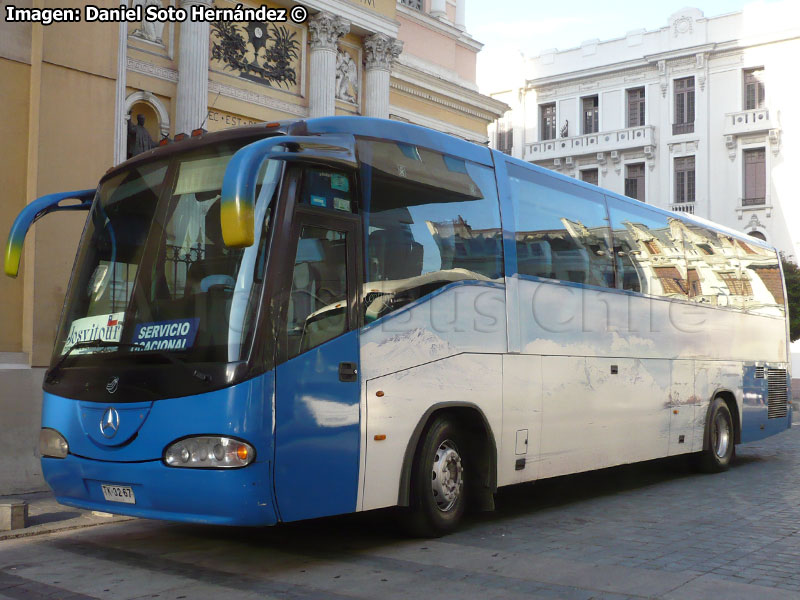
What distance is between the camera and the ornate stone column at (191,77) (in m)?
15.9

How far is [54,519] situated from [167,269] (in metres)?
3.40

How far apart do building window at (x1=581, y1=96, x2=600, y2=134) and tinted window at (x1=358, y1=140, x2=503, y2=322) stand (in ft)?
133

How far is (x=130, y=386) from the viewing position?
256 inches

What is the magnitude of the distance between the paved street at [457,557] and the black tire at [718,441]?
308 cm

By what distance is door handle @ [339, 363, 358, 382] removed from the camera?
6.82 metres

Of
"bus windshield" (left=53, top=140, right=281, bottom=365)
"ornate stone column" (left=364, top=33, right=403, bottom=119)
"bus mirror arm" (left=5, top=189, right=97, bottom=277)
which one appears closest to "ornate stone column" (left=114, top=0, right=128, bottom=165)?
"bus mirror arm" (left=5, top=189, right=97, bottom=277)

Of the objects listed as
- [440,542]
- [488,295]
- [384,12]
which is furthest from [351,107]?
[440,542]

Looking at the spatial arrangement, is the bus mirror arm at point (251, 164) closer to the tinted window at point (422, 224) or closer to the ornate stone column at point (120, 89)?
the tinted window at point (422, 224)

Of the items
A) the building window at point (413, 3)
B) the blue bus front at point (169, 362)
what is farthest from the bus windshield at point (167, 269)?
the building window at point (413, 3)

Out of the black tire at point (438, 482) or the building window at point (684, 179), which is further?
the building window at point (684, 179)

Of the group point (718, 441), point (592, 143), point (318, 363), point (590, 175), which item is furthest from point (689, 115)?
point (318, 363)

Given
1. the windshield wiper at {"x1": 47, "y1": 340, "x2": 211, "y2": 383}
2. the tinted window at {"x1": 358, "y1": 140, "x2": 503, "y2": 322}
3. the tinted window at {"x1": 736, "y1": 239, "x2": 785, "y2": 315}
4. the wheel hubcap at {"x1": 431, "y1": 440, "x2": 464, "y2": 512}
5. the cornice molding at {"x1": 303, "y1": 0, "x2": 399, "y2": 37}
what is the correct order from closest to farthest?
the windshield wiper at {"x1": 47, "y1": 340, "x2": 211, "y2": 383} < the tinted window at {"x1": 358, "y1": 140, "x2": 503, "y2": 322} < the wheel hubcap at {"x1": 431, "y1": 440, "x2": 464, "y2": 512} < the tinted window at {"x1": 736, "y1": 239, "x2": 785, "y2": 315} < the cornice molding at {"x1": 303, "y1": 0, "x2": 399, "y2": 37}

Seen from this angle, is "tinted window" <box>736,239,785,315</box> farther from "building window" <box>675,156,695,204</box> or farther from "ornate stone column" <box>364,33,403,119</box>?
"building window" <box>675,156,695,204</box>

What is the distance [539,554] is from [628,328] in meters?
4.35
